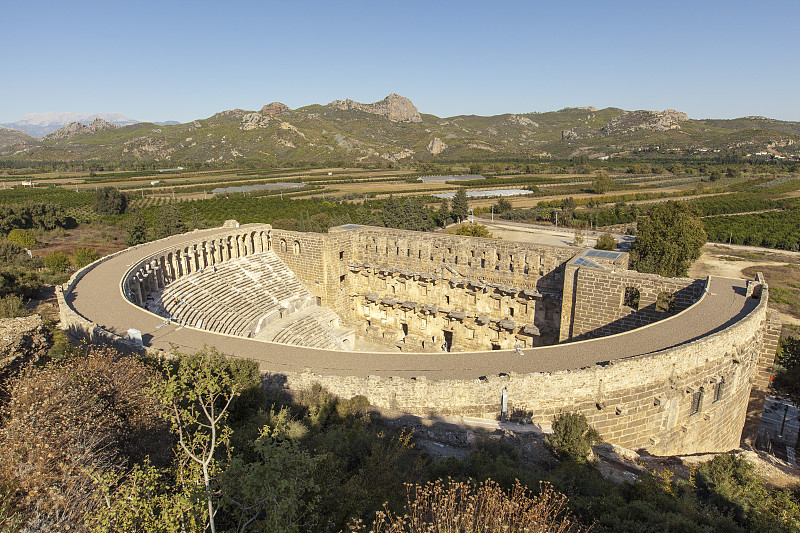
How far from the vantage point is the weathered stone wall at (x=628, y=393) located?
11.7 m

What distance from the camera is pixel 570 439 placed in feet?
34.5

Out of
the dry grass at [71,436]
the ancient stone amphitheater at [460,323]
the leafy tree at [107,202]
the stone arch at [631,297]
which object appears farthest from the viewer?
the leafy tree at [107,202]

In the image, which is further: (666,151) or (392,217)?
(666,151)

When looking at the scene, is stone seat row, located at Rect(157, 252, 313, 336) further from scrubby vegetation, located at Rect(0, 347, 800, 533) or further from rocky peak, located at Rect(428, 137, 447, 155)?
rocky peak, located at Rect(428, 137, 447, 155)

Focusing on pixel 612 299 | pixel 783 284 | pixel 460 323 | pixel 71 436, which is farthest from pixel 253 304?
pixel 783 284

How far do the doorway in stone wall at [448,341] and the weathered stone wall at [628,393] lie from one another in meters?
11.7

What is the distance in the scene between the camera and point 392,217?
1962 inches

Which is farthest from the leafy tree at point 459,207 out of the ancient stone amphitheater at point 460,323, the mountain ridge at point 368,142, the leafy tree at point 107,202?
the mountain ridge at point 368,142

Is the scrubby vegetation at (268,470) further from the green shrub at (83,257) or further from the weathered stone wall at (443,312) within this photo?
the green shrub at (83,257)

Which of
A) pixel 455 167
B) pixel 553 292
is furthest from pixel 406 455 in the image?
pixel 455 167

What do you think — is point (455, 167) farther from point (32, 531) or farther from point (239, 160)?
point (32, 531)

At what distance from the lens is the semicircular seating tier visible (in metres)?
20.0

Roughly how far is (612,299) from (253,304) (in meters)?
16.3

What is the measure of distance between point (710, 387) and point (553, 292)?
7.66 meters
